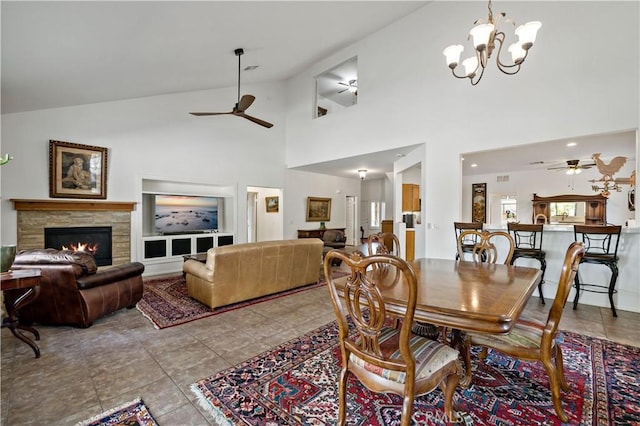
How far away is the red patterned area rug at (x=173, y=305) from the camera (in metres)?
3.34

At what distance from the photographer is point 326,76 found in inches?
299

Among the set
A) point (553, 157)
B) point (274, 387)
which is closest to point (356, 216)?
point (553, 157)

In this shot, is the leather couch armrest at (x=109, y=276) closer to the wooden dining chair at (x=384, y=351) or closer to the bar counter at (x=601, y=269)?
the wooden dining chair at (x=384, y=351)

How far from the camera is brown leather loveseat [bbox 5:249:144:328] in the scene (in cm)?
291

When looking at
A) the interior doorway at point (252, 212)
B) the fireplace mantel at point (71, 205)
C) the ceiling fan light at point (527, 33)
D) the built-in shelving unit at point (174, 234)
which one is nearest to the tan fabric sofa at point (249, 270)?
the built-in shelving unit at point (174, 234)

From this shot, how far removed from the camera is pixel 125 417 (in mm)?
1712

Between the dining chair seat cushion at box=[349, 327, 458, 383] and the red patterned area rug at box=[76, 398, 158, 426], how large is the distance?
4.17ft

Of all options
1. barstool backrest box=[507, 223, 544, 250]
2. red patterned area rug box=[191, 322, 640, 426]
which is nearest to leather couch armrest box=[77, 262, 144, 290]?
red patterned area rug box=[191, 322, 640, 426]

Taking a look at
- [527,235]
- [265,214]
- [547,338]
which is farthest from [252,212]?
[547,338]

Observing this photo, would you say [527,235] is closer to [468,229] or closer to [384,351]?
[468,229]

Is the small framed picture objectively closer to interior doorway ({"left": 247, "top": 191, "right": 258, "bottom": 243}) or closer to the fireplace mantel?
interior doorway ({"left": 247, "top": 191, "right": 258, "bottom": 243})

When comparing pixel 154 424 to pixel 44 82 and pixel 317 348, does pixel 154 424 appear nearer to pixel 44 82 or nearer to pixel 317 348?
pixel 317 348

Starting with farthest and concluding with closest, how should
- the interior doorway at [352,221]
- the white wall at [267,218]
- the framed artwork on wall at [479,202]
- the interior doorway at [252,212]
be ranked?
the interior doorway at [352,221]
the interior doorway at [252,212]
the framed artwork on wall at [479,202]
the white wall at [267,218]

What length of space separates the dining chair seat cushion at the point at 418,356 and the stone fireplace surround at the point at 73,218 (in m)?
5.50
